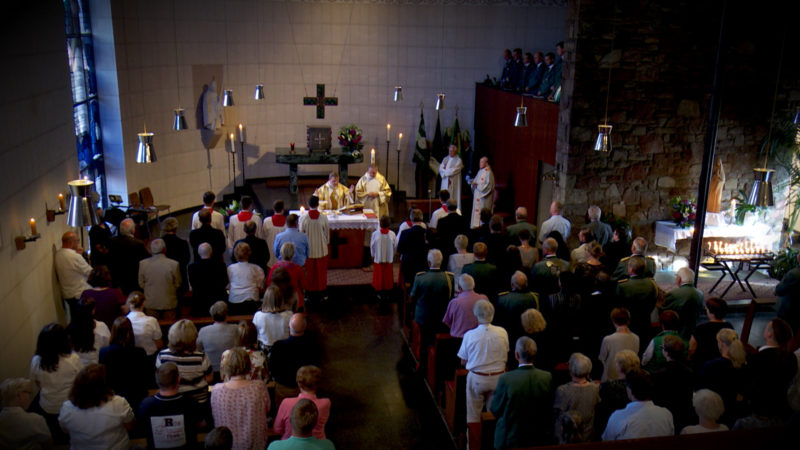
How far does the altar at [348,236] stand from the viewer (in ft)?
34.9

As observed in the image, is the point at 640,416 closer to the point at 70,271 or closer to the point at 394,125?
the point at 70,271

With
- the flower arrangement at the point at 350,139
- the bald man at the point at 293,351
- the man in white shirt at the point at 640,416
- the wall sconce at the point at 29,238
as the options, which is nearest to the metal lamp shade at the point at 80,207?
the wall sconce at the point at 29,238

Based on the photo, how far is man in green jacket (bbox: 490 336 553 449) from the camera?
483 cm

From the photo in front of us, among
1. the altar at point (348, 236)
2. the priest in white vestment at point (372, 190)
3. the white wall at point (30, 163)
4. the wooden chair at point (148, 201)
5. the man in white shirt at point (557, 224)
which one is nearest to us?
the white wall at point (30, 163)

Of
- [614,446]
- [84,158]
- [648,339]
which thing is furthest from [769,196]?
[84,158]

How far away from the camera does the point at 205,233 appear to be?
8.35 m

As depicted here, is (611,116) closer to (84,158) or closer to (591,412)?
(591,412)

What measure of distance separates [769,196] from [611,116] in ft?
10.5

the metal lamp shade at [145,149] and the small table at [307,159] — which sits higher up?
the metal lamp shade at [145,149]

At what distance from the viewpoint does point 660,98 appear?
10.6 meters

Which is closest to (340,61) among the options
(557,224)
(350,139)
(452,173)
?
(350,139)

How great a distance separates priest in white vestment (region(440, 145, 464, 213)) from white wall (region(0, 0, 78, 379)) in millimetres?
7479

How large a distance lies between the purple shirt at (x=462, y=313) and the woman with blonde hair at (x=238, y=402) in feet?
8.20

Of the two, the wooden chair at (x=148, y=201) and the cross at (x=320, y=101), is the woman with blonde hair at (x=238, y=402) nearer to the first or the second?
the wooden chair at (x=148, y=201)
